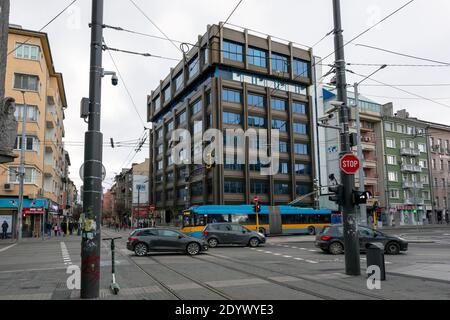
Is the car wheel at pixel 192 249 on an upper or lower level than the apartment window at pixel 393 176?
lower

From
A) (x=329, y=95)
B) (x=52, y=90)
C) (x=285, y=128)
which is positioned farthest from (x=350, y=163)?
(x=329, y=95)

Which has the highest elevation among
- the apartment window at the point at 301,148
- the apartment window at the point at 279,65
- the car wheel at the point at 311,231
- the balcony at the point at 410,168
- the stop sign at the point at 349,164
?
the apartment window at the point at 279,65

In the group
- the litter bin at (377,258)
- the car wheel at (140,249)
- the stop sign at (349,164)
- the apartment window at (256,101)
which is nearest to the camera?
the litter bin at (377,258)

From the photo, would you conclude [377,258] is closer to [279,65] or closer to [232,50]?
[232,50]

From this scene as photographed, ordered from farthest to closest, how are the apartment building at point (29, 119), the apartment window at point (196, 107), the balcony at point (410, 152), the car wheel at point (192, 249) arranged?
the balcony at point (410, 152) → the apartment window at point (196, 107) → the apartment building at point (29, 119) → the car wheel at point (192, 249)

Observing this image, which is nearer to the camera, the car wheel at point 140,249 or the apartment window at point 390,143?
the car wheel at point 140,249

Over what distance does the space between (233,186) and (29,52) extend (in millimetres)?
29073

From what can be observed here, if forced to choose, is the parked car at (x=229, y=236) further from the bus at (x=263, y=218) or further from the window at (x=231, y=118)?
the window at (x=231, y=118)

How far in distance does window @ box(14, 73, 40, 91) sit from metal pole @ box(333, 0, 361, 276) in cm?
3422

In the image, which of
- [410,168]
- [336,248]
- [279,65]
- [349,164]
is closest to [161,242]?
[336,248]

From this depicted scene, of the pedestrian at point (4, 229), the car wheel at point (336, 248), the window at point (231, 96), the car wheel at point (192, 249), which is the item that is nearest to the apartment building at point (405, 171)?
the window at point (231, 96)

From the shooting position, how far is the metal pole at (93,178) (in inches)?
342
